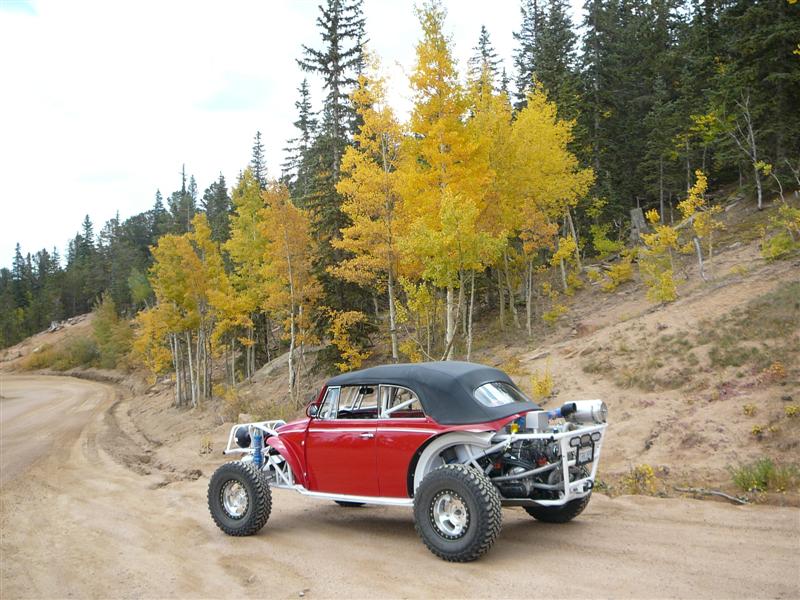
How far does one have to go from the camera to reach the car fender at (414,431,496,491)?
5891 millimetres

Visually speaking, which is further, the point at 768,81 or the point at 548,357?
the point at 768,81

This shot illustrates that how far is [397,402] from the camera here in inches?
264

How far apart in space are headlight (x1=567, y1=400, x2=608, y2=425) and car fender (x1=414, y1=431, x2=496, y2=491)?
1191 millimetres

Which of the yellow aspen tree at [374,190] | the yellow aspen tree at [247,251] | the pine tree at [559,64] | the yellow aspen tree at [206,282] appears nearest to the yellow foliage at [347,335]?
the yellow aspen tree at [374,190]

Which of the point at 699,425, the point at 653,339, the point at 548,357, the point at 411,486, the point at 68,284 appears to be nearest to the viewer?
the point at 411,486

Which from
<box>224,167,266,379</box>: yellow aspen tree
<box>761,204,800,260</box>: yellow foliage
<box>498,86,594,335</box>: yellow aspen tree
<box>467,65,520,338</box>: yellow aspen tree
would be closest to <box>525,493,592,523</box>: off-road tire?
<box>467,65,520,338</box>: yellow aspen tree

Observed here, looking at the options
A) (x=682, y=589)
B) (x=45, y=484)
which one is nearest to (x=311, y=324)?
(x=45, y=484)

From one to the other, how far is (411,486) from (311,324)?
18023 mm

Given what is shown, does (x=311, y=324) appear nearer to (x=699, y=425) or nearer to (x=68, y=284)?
(x=699, y=425)

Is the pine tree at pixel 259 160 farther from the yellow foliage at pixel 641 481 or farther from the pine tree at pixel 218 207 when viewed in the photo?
the yellow foliage at pixel 641 481

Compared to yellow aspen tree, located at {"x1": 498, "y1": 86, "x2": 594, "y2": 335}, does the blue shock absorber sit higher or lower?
lower

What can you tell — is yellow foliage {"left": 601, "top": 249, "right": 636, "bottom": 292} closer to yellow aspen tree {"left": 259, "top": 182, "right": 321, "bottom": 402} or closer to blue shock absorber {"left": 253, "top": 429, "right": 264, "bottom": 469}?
yellow aspen tree {"left": 259, "top": 182, "right": 321, "bottom": 402}

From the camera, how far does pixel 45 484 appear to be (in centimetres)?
1286

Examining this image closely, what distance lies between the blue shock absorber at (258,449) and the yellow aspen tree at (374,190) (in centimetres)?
1138
